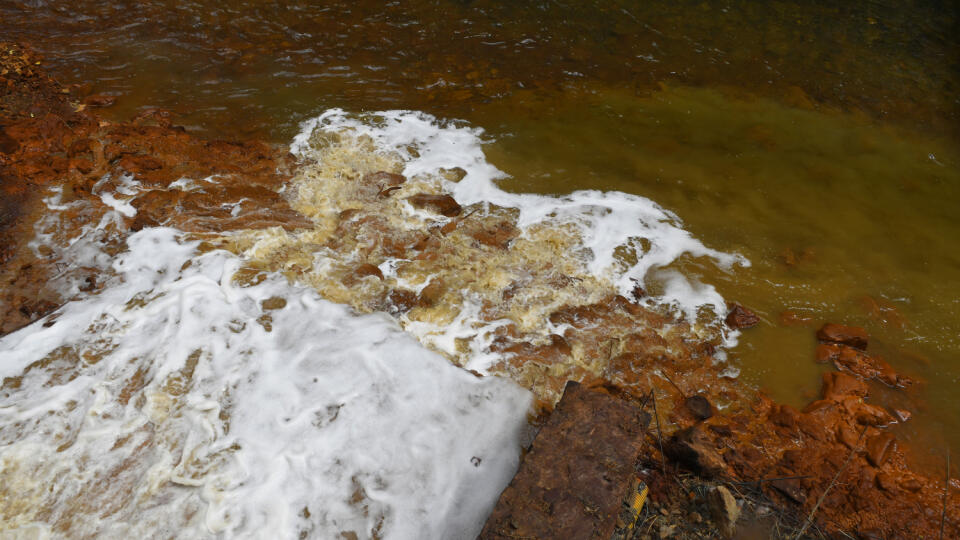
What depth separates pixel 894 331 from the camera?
383 cm

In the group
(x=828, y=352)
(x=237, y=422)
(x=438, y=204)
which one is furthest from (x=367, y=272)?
(x=828, y=352)

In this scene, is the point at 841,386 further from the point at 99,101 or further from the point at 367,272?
the point at 99,101

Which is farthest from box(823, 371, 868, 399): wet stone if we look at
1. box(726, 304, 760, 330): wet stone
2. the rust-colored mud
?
the rust-colored mud

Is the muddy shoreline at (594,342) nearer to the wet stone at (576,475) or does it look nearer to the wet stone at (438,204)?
the wet stone at (438,204)

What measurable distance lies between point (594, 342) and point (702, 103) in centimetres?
395

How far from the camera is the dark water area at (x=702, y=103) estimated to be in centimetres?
407

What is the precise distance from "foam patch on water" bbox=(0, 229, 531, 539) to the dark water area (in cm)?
205

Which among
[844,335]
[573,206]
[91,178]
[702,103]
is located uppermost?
[702,103]

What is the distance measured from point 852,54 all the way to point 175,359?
8680 millimetres

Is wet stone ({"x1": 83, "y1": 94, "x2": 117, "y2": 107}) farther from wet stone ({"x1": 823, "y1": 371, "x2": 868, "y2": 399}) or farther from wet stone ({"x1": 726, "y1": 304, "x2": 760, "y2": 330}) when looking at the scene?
wet stone ({"x1": 823, "y1": 371, "x2": 868, "y2": 399})

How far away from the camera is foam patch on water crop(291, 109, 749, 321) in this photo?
13.6ft

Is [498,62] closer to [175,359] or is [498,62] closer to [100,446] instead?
[175,359]

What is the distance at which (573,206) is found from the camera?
4.74 m

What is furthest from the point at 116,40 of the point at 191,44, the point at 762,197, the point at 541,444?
the point at 762,197
